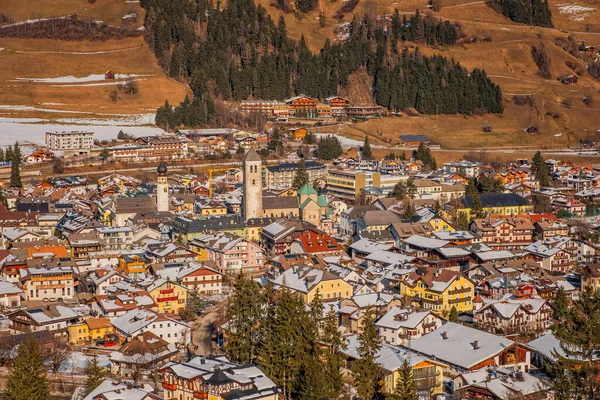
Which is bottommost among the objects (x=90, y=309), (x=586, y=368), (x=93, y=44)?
(x=90, y=309)

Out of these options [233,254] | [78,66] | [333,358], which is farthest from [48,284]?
→ [78,66]

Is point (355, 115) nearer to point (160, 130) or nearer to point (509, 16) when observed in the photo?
point (160, 130)

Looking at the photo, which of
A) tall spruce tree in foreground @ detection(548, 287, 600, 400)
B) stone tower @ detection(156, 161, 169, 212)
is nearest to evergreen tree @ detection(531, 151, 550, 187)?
stone tower @ detection(156, 161, 169, 212)

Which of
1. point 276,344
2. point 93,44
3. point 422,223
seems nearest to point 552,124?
point 422,223

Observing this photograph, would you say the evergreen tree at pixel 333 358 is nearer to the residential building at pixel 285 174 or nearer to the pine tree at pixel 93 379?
the pine tree at pixel 93 379

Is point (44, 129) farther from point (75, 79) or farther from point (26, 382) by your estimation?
point (26, 382)

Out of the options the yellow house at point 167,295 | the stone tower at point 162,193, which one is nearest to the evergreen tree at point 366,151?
the stone tower at point 162,193

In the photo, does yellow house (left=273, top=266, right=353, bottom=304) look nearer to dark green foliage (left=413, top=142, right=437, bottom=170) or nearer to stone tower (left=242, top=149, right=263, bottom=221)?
stone tower (left=242, top=149, right=263, bottom=221)
